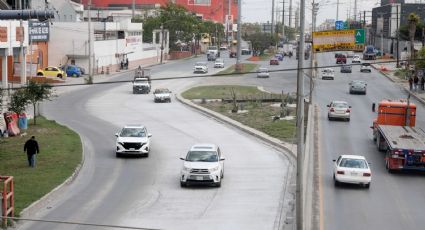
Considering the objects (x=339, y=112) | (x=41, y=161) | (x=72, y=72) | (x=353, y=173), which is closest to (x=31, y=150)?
(x=41, y=161)

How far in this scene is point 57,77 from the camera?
263 ft

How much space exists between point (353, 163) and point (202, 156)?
19.6 feet

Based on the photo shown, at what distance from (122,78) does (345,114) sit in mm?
44791

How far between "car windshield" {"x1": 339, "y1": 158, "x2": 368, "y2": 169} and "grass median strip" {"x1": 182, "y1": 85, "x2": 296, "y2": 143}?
33.1 ft

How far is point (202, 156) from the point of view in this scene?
30.8m

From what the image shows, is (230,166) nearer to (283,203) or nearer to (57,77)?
(283,203)

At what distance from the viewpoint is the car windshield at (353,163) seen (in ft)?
99.0

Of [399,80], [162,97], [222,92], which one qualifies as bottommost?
[222,92]

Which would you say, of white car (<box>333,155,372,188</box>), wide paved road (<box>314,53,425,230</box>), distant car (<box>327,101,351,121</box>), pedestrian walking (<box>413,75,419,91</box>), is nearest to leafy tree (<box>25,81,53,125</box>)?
wide paved road (<box>314,53,425,230</box>)

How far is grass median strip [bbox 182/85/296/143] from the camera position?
150 ft

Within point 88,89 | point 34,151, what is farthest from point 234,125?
point 88,89

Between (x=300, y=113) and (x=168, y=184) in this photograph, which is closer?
(x=300, y=113)

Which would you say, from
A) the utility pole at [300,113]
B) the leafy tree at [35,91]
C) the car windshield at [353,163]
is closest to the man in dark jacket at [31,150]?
the leafy tree at [35,91]

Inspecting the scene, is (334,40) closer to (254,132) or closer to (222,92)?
(254,132)
